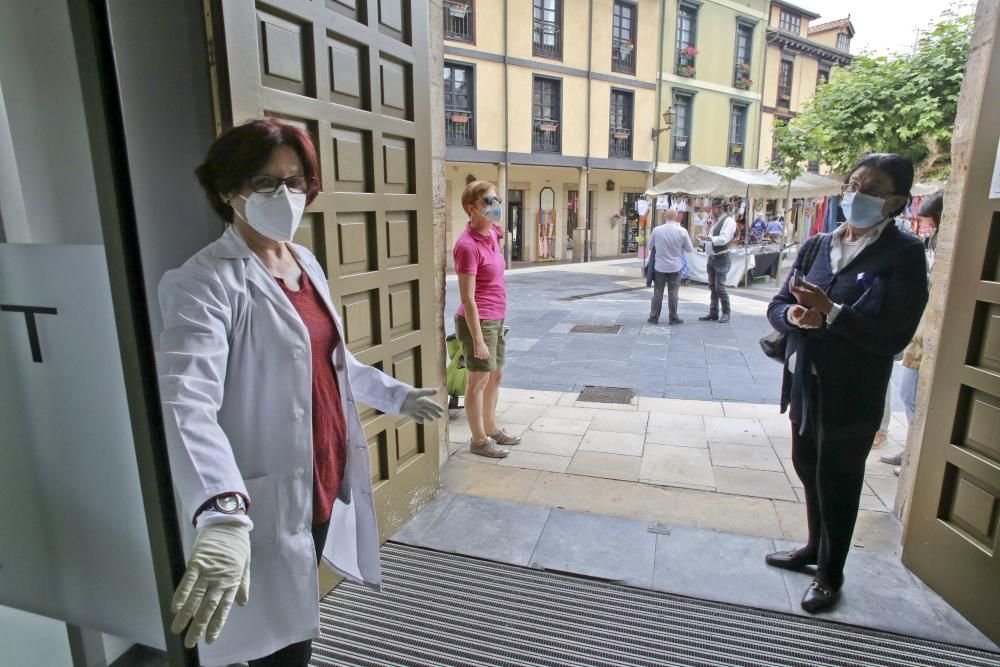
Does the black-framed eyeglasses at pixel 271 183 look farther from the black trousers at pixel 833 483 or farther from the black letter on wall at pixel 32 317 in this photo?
the black trousers at pixel 833 483

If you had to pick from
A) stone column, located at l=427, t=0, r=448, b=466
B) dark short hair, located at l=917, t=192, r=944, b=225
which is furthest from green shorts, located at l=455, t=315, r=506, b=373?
dark short hair, located at l=917, t=192, r=944, b=225

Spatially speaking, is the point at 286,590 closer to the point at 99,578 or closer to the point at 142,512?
the point at 142,512

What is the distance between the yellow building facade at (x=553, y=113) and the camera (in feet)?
55.1

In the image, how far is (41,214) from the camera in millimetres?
1629

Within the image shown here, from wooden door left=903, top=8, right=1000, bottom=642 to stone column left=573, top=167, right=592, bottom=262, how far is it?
1740cm

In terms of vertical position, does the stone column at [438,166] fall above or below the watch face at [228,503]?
above

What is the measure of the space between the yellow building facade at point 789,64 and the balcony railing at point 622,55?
7028 mm

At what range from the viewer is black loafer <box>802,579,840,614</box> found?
7.86 ft

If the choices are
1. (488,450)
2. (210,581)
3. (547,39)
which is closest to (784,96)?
(547,39)

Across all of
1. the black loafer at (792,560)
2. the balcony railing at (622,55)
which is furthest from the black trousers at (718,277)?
the balcony railing at (622,55)

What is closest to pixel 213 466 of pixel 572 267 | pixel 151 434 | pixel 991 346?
pixel 151 434

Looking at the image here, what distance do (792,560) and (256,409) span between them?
246 cm

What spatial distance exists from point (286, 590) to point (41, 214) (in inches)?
49.3

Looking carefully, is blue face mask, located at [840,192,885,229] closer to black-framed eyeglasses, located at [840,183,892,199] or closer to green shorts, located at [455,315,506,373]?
black-framed eyeglasses, located at [840,183,892,199]
